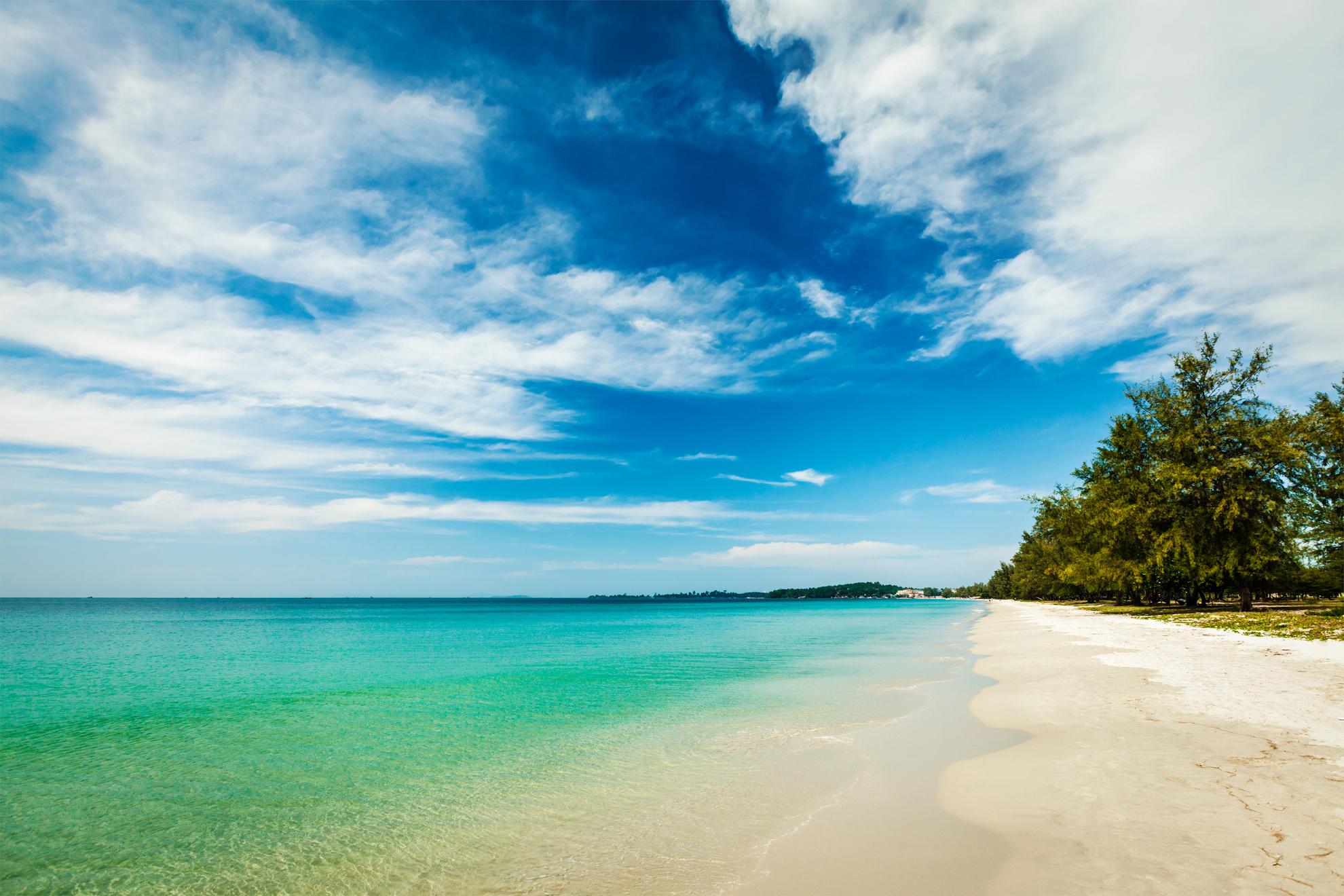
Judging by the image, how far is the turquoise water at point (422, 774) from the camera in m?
7.45

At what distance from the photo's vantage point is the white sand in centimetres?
561

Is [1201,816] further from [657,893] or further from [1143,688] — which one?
[1143,688]

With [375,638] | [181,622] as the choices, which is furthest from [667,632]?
[181,622]

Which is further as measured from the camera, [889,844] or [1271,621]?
[1271,621]

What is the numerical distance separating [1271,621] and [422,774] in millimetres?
36826

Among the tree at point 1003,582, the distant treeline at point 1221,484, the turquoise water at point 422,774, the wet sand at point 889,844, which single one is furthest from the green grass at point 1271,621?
the tree at point 1003,582

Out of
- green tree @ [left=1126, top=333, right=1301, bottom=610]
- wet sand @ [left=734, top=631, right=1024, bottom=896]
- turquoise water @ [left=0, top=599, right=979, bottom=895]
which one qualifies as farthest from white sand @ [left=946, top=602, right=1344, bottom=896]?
green tree @ [left=1126, top=333, right=1301, bottom=610]

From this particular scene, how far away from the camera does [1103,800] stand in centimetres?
767

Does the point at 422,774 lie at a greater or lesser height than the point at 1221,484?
lesser

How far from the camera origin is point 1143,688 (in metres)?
14.9

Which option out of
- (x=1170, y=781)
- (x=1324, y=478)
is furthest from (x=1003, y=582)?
(x=1170, y=781)

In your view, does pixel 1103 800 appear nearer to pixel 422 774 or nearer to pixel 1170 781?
pixel 1170 781

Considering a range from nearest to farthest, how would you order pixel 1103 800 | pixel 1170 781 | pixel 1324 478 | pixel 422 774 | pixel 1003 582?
pixel 1103 800 < pixel 1170 781 < pixel 422 774 < pixel 1324 478 < pixel 1003 582

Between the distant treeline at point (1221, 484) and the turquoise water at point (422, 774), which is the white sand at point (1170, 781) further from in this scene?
the distant treeline at point (1221, 484)
